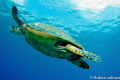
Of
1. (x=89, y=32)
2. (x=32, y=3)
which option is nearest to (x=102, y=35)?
(x=89, y=32)

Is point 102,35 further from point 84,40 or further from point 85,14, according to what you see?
point 85,14

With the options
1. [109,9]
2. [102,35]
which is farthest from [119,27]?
[109,9]

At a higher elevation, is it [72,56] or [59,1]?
[59,1]

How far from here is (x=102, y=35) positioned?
25938mm

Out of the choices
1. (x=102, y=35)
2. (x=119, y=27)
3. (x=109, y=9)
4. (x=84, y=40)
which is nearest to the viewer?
(x=109, y=9)

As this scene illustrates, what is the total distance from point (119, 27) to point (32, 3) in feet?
54.2

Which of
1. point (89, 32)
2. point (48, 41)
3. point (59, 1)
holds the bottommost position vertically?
point (48, 41)

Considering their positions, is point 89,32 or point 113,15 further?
point 89,32

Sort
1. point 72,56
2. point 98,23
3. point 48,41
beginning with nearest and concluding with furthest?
point 48,41 < point 72,56 < point 98,23

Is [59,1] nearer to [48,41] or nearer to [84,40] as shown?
[48,41]

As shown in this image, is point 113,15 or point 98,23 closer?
point 113,15

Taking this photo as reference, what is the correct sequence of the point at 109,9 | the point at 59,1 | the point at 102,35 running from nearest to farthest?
the point at 59,1
the point at 109,9
the point at 102,35

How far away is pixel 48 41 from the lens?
325 centimetres

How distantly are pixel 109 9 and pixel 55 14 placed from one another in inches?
309
